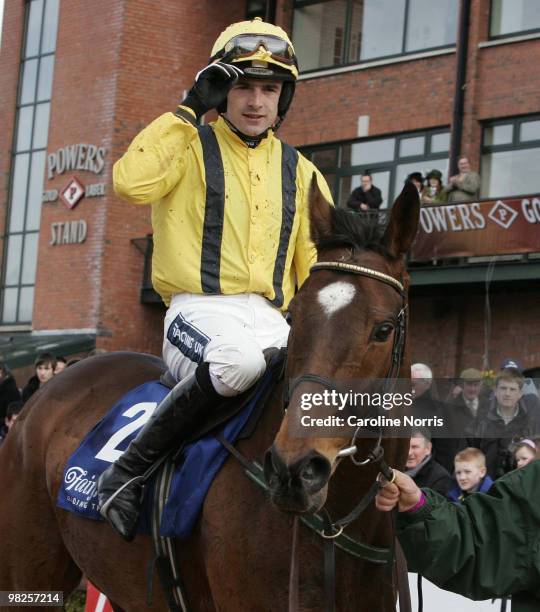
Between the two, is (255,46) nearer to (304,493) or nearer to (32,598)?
(304,493)

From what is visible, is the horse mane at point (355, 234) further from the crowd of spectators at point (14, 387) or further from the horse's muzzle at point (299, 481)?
the crowd of spectators at point (14, 387)

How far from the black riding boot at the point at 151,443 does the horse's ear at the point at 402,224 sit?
0.92 meters

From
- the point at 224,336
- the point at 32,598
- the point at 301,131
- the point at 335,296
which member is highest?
the point at 301,131

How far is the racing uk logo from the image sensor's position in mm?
15789

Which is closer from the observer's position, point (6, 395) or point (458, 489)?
point (458, 489)

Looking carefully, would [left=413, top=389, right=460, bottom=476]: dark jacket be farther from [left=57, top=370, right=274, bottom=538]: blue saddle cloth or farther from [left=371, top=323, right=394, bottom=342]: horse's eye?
[left=57, top=370, right=274, bottom=538]: blue saddle cloth

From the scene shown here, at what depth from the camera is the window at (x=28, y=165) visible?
83.3 feet

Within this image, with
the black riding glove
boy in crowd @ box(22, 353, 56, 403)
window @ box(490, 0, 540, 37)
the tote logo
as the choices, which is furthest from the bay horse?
the tote logo

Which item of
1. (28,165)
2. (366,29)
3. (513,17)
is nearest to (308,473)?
(513,17)

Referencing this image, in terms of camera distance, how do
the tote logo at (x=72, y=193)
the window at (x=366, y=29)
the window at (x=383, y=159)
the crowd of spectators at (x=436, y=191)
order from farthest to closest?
the tote logo at (x=72, y=193), the window at (x=366, y=29), the window at (x=383, y=159), the crowd of spectators at (x=436, y=191)

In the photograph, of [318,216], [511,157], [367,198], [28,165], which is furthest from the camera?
[28,165]

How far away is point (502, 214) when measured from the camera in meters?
15.9

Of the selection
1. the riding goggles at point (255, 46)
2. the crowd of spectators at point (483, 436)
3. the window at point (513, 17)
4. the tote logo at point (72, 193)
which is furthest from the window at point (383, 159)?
the riding goggles at point (255, 46)

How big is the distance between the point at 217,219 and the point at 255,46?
77cm
